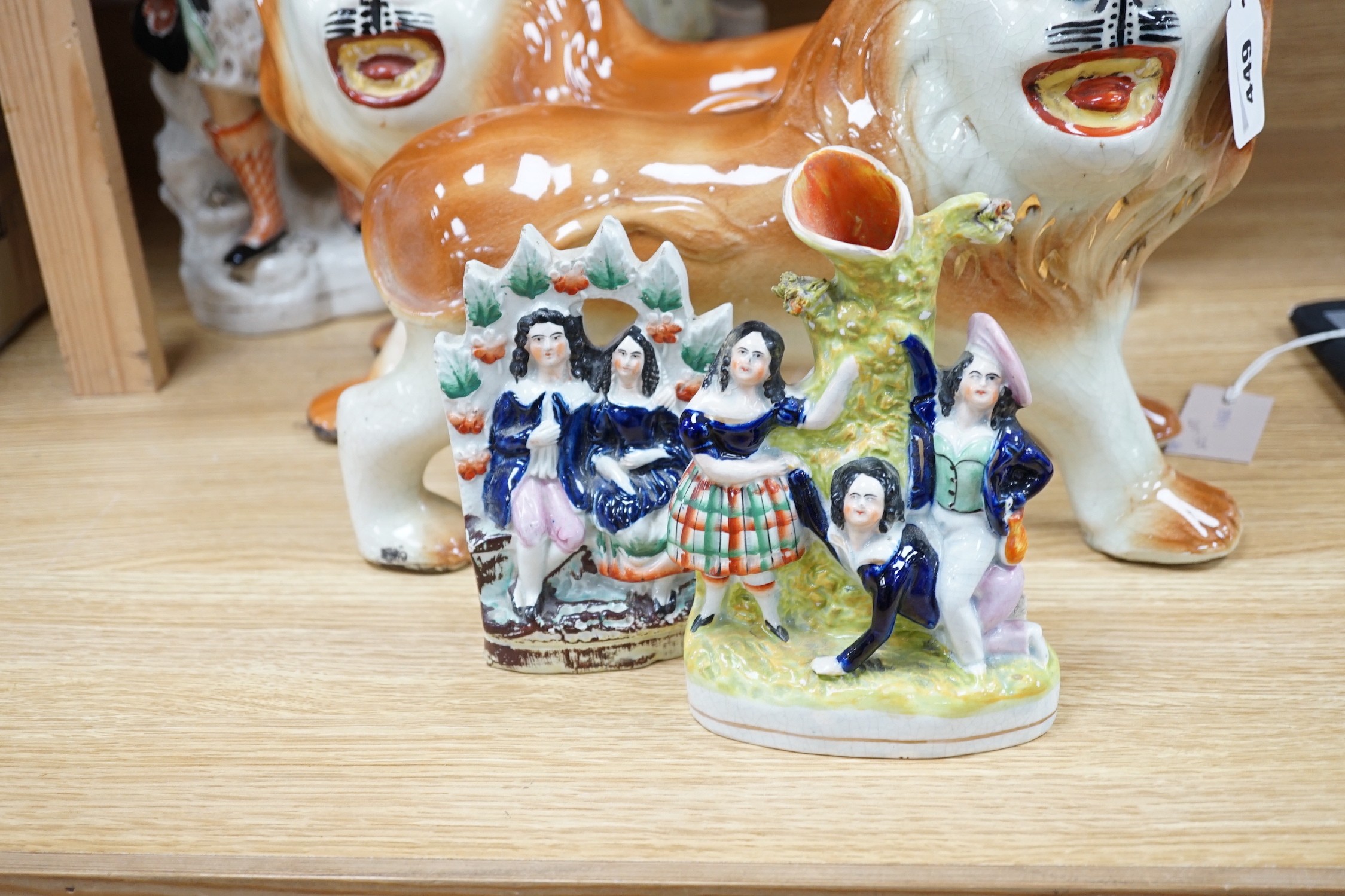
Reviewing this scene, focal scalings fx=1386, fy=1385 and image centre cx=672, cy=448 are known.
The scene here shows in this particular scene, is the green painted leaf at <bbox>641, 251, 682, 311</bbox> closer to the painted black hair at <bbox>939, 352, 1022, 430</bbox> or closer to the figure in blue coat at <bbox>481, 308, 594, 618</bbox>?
the figure in blue coat at <bbox>481, 308, 594, 618</bbox>

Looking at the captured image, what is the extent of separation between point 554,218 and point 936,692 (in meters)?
0.44

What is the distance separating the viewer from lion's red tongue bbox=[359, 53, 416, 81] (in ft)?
3.89

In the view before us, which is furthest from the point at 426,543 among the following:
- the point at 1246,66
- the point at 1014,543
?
the point at 1246,66

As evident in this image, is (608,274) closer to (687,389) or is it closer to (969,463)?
(687,389)

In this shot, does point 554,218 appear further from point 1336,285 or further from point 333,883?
point 1336,285

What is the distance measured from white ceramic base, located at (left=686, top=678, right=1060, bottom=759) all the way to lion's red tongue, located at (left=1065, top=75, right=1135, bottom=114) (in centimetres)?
40

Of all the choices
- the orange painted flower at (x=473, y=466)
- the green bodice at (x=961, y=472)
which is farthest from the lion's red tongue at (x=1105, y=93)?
the orange painted flower at (x=473, y=466)

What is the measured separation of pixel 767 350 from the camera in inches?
34.2

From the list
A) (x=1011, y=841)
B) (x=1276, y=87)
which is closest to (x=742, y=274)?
(x=1011, y=841)

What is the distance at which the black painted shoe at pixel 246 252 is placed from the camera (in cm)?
159

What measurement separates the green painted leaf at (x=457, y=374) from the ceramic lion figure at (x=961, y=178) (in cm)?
8

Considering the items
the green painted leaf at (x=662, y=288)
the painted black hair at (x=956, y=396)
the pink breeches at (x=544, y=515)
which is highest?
the green painted leaf at (x=662, y=288)

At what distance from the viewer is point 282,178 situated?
165 centimetres

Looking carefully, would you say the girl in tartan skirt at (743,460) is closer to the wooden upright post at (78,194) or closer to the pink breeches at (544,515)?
the pink breeches at (544,515)
